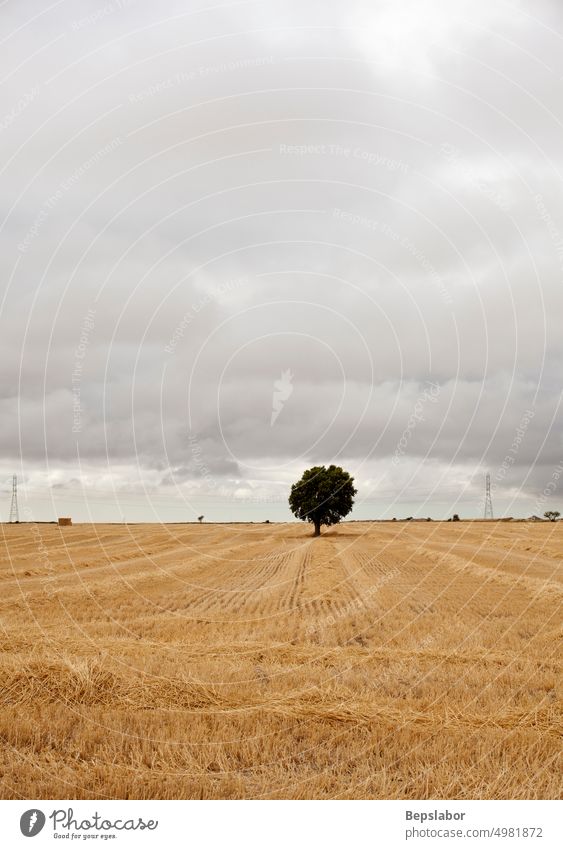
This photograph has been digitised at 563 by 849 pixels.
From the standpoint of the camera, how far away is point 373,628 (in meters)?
18.4

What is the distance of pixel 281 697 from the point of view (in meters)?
11.1

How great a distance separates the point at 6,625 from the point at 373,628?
10.8m

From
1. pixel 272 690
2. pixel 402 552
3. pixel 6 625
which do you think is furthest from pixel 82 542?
pixel 272 690

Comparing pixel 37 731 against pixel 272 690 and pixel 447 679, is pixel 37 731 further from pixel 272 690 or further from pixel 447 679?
pixel 447 679

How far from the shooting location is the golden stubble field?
314 inches
